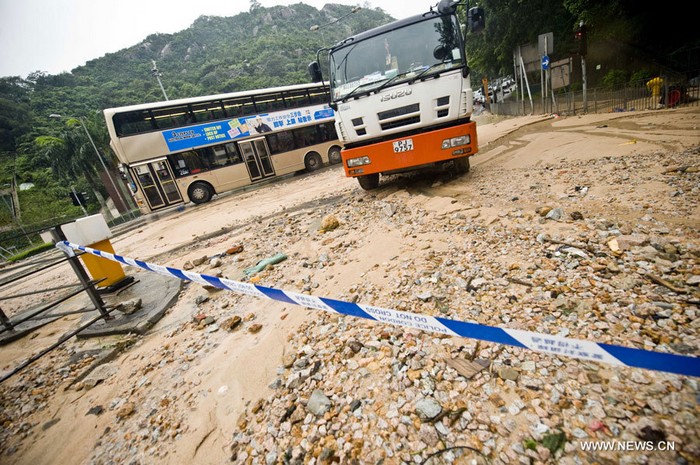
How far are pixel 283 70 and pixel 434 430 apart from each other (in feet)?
210

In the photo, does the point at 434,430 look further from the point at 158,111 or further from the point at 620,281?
the point at 158,111

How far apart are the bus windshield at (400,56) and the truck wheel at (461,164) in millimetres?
1756

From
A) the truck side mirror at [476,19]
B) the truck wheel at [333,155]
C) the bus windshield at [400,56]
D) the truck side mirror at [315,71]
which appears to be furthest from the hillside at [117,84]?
the truck side mirror at [476,19]

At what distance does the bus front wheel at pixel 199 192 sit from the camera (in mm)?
12828

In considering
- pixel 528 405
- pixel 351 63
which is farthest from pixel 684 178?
pixel 351 63

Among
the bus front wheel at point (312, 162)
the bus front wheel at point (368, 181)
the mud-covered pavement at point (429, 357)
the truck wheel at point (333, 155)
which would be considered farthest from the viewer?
the truck wheel at point (333, 155)

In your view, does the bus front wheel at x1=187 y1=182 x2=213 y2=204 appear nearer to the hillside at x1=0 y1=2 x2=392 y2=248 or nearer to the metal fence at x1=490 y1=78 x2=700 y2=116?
the hillside at x1=0 y1=2 x2=392 y2=248

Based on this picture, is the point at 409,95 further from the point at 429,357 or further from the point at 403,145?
the point at 429,357

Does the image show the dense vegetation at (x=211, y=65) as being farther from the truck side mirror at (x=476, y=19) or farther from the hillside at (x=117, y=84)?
the truck side mirror at (x=476, y=19)

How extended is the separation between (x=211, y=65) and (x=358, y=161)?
Answer: 6915 cm

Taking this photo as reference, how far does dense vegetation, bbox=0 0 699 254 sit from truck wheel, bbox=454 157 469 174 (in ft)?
44.7

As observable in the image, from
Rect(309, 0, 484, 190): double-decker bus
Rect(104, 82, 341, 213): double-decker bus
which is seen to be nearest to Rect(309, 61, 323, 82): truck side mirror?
Rect(309, 0, 484, 190): double-decker bus

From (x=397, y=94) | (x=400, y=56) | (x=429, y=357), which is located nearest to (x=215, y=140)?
(x=400, y=56)

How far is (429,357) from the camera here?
1.86 meters
